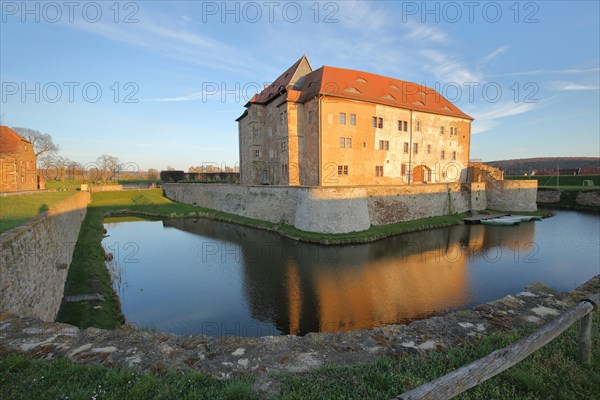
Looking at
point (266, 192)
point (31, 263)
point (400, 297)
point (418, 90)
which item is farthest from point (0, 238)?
point (418, 90)

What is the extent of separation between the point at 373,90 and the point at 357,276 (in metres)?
22.2

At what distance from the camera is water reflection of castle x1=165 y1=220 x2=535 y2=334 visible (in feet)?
35.4

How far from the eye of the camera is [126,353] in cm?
465

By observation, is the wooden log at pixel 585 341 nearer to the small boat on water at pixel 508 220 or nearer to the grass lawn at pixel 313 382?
the grass lawn at pixel 313 382

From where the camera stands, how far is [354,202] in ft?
73.4

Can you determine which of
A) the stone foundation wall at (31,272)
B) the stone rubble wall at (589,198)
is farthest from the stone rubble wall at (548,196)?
the stone foundation wall at (31,272)

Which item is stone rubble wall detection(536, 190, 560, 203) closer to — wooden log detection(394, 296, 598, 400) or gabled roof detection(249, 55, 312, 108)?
gabled roof detection(249, 55, 312, 108)

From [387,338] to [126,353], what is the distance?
4.63 meters

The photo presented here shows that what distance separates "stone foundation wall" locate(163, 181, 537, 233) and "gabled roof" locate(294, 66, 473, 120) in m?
9.14

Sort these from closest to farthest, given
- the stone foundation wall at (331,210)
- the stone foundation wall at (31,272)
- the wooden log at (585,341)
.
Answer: the wooden log at (585,341) < the stone foundation wall at (31,272) < the stone foundation wall at (331,210)

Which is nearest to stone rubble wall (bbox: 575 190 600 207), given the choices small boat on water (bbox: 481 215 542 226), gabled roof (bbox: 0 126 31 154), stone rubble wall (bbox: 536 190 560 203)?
stone rubble wall (bbox: 536 190 560 203)

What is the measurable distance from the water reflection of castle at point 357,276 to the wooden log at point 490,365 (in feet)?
22.0

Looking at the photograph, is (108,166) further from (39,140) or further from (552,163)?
(552,163)

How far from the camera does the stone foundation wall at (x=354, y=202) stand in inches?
859
